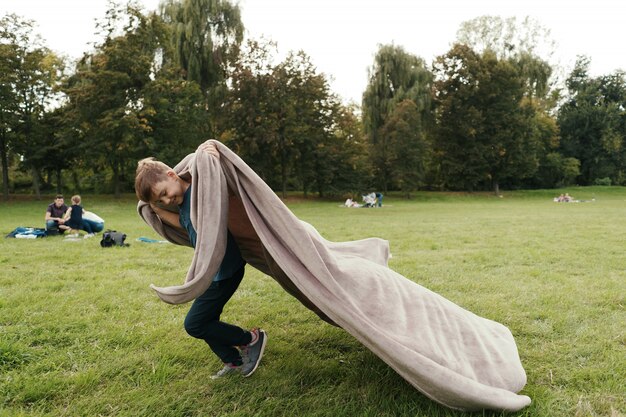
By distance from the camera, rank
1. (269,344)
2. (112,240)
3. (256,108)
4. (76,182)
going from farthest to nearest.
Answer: (76,182)
(256,108)
(112,240)
(269,344)

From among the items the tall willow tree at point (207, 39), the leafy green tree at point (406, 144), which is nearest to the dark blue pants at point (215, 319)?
the tall willow tree at point (207, 39)

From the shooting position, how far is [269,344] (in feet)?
15.6

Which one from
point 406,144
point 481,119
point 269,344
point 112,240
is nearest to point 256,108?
point 406,144

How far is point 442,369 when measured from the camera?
3012 millimetres

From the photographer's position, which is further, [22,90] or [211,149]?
[22,90]

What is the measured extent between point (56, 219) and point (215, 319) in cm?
1202

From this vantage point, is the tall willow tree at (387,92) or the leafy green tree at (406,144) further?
the tall willow tree at (387,92)

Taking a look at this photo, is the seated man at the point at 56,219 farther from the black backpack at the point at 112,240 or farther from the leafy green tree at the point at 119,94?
the leafy green tree at the point at 119,94

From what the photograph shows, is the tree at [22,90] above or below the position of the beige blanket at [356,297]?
above

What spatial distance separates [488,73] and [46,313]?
45.0m

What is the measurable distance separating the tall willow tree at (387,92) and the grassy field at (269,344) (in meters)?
32.3

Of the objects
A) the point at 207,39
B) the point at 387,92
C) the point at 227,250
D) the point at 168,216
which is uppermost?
the point at 207,39

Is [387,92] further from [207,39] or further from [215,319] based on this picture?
[215,319]

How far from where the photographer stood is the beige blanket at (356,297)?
3061mm
